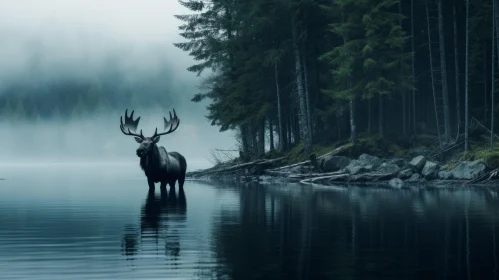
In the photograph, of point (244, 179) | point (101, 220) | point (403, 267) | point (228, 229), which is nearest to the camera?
point (403, 267)

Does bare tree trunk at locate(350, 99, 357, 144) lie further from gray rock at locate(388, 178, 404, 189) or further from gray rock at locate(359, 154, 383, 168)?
gray rock at locate(388, 178, 404, 189)

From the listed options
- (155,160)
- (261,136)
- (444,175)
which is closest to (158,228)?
(155,160)

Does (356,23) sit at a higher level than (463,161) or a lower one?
higher

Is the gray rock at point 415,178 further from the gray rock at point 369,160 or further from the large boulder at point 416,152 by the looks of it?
the large boulder at point 416,152

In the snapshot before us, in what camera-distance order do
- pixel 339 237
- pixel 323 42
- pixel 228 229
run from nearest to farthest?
pixel 339 237, pixel 228 229, pixel 323 42

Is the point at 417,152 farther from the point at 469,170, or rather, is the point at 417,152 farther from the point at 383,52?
the point at 469,170

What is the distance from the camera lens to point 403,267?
37.4 ft

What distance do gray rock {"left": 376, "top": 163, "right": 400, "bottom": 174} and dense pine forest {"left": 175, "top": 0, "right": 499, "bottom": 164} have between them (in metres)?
5.05

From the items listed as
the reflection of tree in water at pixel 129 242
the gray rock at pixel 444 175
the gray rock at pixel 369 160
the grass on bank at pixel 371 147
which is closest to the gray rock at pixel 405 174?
the gray rock at pixel 444 175

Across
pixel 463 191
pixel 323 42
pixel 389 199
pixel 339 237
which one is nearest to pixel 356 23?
pixel 323 42

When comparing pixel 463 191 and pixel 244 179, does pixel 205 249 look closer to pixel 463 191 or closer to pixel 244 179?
pixel 463 191

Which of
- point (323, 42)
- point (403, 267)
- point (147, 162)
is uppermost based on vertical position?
point (323, 42)

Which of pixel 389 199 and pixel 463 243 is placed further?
pixel 389 199

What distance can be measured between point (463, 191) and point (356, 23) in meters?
15.8
